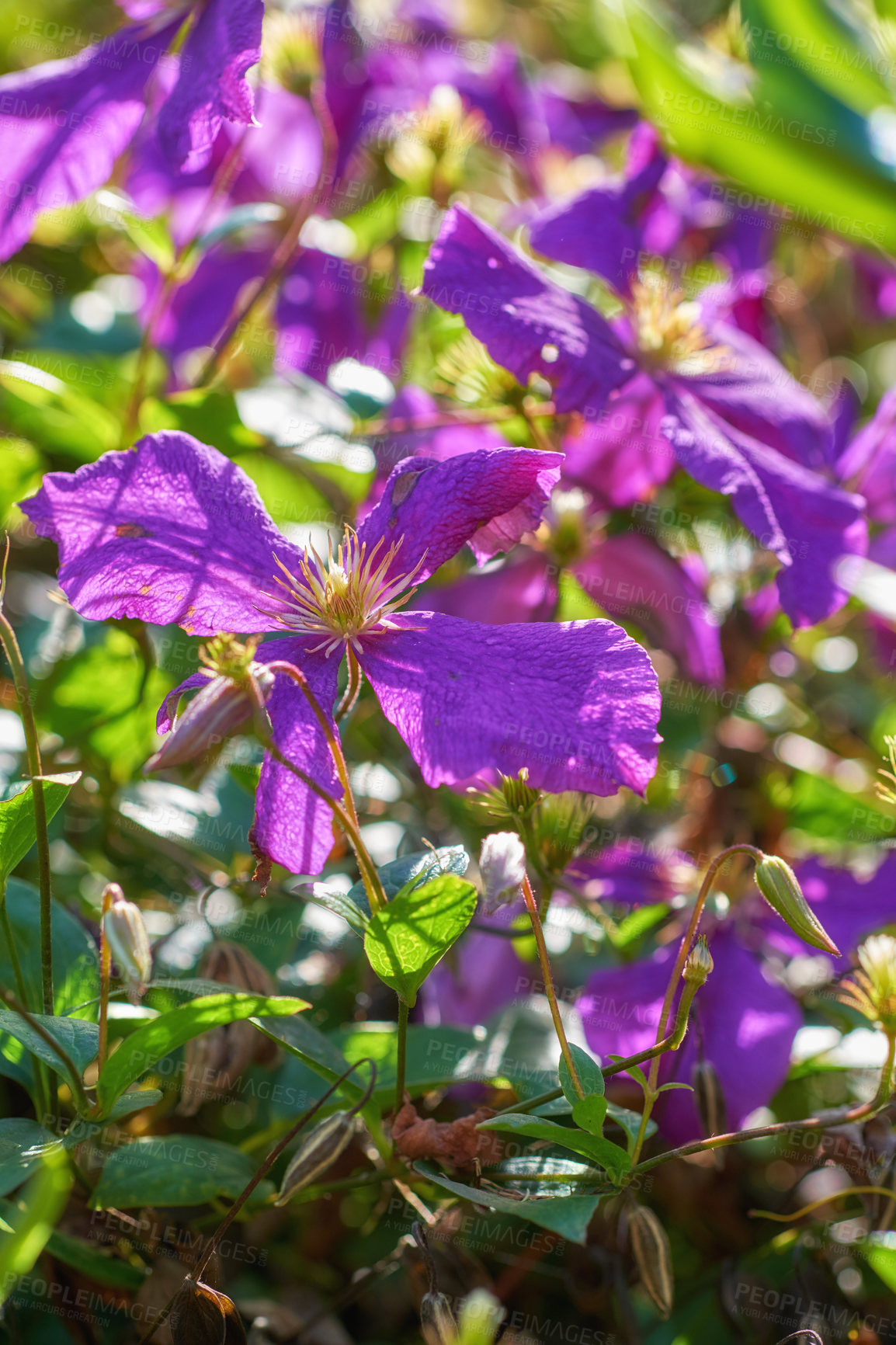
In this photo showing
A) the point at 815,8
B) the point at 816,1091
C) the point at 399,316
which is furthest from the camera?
the point at 815,8

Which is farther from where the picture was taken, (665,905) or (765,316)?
(765,316)

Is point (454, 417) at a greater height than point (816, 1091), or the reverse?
point (454, 417)

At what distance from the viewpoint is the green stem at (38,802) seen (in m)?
0.57

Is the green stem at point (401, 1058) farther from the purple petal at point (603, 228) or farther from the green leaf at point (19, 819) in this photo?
the purple petal at point (603, 228)

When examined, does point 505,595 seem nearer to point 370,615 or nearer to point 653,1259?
point 370,615

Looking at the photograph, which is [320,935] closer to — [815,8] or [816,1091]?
[816,1091]

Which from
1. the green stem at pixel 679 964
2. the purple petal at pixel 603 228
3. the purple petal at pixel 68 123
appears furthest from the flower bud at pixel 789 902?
the purple petal at pixel 68 123

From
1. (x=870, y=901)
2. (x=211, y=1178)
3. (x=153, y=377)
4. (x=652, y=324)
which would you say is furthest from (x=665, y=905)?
(x=153, y=377)

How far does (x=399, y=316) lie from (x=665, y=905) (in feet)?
2.16

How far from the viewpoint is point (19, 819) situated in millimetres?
602

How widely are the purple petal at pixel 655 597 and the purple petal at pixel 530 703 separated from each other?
0.92ft

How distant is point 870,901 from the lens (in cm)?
82

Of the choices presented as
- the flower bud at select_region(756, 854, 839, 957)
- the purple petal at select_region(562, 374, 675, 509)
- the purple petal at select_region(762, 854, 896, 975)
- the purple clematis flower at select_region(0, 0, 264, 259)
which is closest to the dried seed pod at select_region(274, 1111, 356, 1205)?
the flower bud at select_region(756, 854, 839, 957)

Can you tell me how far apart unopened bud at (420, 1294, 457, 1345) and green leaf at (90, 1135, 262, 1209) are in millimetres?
121
